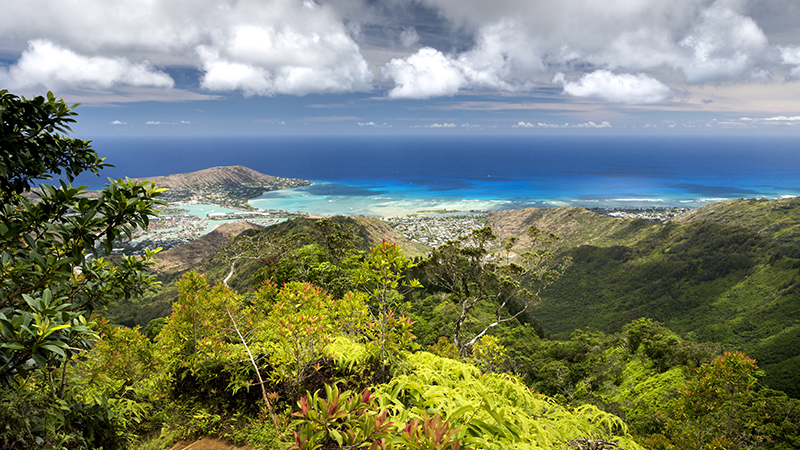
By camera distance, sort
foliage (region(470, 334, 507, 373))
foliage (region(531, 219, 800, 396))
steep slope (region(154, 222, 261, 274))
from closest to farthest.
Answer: foliage (region(470, 334, 507, 373)), foliage (region(531, 219, 800, 396)), steep slope (region(154, 222, 261, 274))

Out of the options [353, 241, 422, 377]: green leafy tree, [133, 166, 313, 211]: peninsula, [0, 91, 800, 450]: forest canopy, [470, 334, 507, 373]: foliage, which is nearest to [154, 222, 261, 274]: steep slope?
[133, 166, 313, 211]: peninsula

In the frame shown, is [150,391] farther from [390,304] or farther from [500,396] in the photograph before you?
[500,396]

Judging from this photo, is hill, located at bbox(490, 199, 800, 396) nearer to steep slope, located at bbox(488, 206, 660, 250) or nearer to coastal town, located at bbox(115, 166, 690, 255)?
steep slope, located at bbox(488, 206, 660, 250)

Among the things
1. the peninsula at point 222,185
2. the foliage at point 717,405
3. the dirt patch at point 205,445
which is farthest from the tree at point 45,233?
the peninsula at point 222,185

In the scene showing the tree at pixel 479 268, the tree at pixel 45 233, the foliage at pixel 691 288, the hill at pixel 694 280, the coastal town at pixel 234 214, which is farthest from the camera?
the coastal town at pixel 234 214

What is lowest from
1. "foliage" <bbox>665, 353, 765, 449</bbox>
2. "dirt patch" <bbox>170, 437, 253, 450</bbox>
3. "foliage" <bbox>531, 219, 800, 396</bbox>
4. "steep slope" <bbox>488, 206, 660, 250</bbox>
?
"foliage" <bbox>531, 219, 800, 396</bbox>

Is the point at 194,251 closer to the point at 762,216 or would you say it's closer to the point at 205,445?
the point at 205,445

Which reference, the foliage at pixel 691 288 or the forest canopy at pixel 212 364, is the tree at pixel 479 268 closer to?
the forest canopy at pixel 212 364
